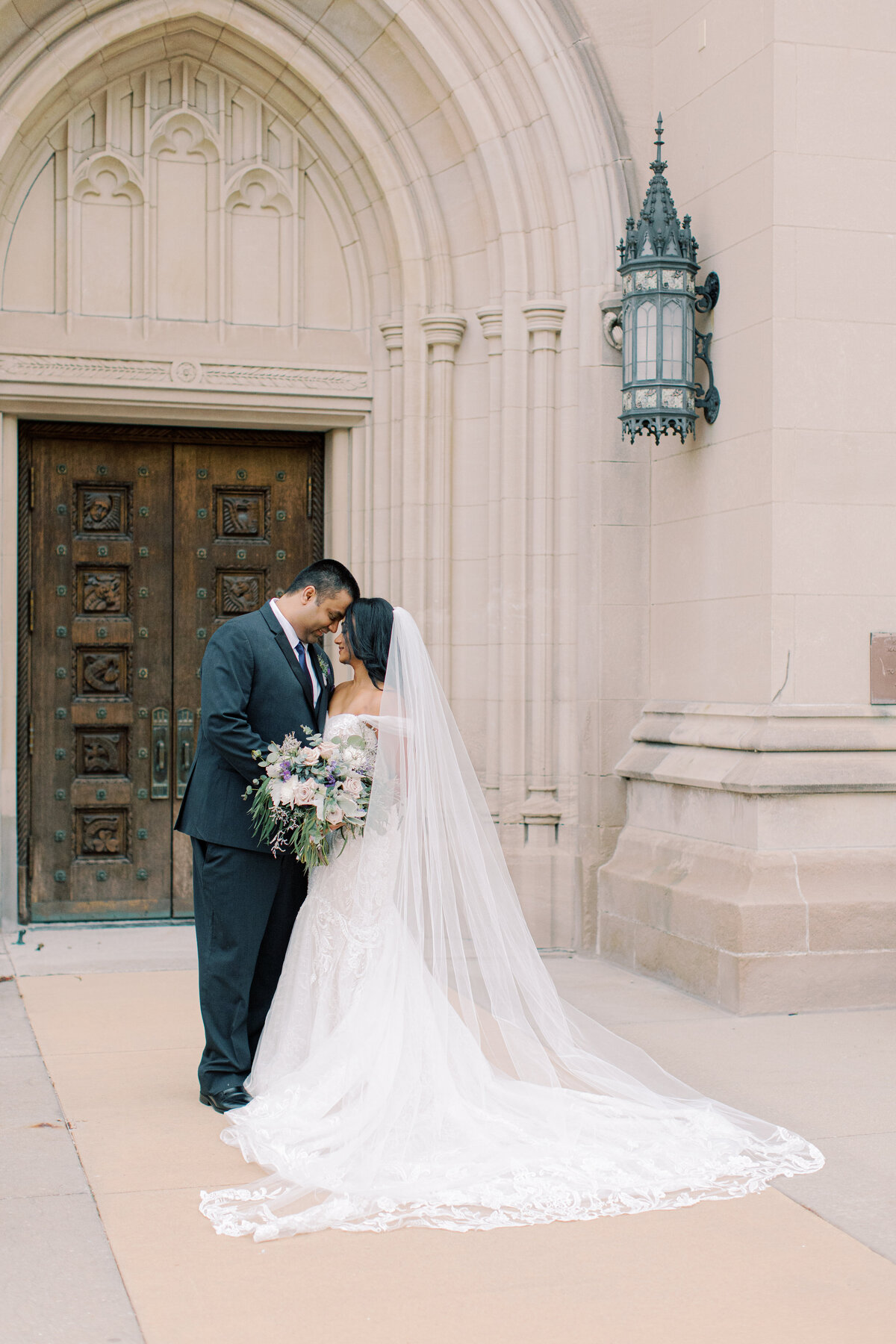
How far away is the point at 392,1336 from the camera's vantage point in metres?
3.03

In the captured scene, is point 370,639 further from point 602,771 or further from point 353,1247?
point 602,771

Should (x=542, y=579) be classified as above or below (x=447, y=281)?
below

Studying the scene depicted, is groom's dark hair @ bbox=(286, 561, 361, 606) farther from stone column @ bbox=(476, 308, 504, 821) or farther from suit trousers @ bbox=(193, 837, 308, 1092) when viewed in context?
stone column @ bbox=(476, 308, 504, 821)

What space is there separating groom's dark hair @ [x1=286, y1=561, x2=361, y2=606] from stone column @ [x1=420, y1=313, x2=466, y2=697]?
284 centimetres

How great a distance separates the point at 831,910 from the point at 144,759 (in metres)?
3.99

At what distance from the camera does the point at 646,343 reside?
666cm

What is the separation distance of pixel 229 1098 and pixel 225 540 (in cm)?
420

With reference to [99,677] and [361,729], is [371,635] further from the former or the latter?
[99,677]

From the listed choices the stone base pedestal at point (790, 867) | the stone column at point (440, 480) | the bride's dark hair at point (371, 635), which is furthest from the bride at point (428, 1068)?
the stone column at point (440, 480)

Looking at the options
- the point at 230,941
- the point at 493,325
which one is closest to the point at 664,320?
the point at 493,325

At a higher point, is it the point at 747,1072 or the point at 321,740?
the point at 321,740

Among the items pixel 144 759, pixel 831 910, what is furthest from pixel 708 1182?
pixel 144 759

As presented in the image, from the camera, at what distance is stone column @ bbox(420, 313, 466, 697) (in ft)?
25.7

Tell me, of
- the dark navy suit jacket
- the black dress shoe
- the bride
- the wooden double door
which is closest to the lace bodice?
the bride
